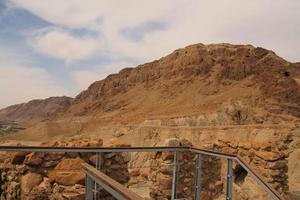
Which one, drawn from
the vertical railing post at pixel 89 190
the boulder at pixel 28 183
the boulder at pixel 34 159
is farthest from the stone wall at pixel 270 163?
the vertical railing post at pixel 89 190

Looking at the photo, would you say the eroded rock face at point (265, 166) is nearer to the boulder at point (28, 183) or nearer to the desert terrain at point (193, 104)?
the boulder at point (28, 183)

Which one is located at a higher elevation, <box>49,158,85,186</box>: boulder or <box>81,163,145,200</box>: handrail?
<box>81,163,145,200</box>: handrail

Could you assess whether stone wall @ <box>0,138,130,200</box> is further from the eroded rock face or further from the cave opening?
the cave opening

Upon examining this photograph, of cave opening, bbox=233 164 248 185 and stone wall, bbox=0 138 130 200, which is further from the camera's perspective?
cave opening, bbox=233 164 248 185

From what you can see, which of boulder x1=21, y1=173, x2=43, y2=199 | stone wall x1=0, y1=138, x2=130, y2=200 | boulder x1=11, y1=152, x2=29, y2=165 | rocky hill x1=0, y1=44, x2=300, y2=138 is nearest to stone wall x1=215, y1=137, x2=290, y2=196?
stone wall x1=0, y1=138, x2=130, y2=200

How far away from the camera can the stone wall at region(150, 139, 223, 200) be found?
10.4m

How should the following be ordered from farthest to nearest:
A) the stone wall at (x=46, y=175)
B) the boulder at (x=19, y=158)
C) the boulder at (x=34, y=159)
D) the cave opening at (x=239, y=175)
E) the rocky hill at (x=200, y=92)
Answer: the rocky hill at (x=200, y=92)
the cave opening at (x=239, y=175)
the boulder at (x=19, y=158)
the boulder at (x=34, y=159)
the stone wall at (x=46, y=175)

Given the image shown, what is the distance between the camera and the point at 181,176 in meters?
10.9

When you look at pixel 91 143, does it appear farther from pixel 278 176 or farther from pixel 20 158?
pixel 278 176

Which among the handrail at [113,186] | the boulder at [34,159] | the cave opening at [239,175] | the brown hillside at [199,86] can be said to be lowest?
the cave opening at [239,175]

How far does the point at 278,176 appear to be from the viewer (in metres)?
11.5

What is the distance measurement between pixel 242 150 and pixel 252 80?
73.0 metres

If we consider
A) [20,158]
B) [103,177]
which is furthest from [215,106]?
[103,177]

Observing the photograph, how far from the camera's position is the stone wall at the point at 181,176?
10.4 meters
